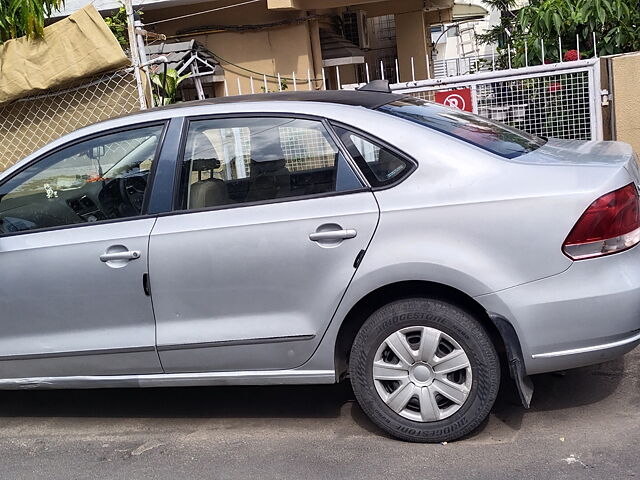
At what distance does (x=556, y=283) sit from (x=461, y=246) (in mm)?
450

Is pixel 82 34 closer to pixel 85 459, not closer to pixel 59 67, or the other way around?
pixel 59 67

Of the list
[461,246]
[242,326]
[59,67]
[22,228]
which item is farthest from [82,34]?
[461,246]

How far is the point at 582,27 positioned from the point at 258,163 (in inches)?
262

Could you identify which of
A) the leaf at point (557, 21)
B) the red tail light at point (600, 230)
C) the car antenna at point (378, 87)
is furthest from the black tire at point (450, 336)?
the leaf at point (557, 21)

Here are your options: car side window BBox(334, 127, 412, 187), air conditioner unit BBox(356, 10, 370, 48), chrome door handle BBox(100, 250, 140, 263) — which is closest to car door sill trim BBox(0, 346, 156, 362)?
chrome door handle BBox(100, 250, 140, 263)

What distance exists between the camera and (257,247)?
147 inches

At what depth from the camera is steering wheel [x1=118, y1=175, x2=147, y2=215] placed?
159 inches

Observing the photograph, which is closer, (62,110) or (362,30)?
(62,110)

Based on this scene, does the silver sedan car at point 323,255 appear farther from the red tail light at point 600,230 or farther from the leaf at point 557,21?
the leaf at point 557,21

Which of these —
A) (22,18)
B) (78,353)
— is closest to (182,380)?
(78,353)

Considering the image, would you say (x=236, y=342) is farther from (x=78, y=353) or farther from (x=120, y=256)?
(x=78, y=353)

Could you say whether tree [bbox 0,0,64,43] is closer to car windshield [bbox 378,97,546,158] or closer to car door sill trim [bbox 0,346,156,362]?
car door sill trim [bbox 0,346,156,362]

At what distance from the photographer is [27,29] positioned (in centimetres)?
673

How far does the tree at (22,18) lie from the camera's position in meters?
6.67
